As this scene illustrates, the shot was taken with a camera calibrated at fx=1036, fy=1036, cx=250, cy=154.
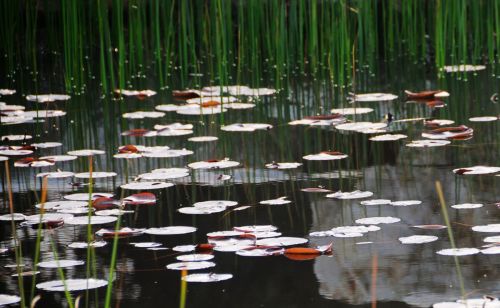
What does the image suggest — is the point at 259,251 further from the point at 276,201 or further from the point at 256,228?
the point at 276,201

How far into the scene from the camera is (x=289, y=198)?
2.89 meters

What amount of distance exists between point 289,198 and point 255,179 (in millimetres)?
280

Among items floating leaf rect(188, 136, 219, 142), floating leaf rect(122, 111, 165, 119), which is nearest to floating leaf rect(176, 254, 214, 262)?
floating leaf rect(188, 136, 219, 142)

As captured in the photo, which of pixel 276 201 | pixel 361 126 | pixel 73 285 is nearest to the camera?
pixel 73 285

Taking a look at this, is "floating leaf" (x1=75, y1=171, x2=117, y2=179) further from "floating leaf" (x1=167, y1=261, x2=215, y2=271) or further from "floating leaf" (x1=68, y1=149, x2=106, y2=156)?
"floating leaf" (x1=167, y1=261, x2=215, y2=271)

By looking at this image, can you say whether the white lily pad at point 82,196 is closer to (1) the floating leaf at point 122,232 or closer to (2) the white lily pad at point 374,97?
(1) the floating leaf at point 122,232

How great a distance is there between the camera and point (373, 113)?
13.9ft

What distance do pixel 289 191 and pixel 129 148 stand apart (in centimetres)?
82

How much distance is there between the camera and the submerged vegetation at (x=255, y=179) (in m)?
2.16

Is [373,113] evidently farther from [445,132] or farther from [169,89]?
[169,89]

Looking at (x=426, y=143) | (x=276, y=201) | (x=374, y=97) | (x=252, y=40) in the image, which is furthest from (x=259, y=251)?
(x=252, y=40)

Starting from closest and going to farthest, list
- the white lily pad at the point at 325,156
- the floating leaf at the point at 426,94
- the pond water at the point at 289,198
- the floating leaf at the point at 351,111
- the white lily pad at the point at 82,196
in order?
1. the pond water at the point at 289,198
2. the white lily pad at the point at 82,196
3. the white lily pad at the point at 325,156
4. the floating leaf at the point at 351,111
5. the floating leaf at the point at 426,94

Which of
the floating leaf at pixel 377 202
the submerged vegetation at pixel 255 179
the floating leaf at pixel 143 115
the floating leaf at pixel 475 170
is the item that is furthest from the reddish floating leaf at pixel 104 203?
the floating leaf at pixel 143 115

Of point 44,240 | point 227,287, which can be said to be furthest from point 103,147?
point 227,287
